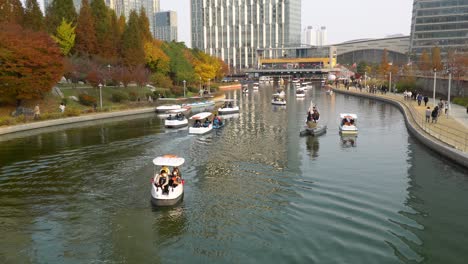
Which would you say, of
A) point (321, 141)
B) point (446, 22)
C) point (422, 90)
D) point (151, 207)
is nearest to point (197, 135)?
point (321, 141)

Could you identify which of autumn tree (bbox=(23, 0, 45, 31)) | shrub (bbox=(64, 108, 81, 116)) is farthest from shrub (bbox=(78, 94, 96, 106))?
autumn tree (bbox=(23, 0, 45, 31))

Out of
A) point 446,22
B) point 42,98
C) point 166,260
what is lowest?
point 166,260

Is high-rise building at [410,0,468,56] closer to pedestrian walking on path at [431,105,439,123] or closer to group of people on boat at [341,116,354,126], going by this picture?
pedestrian walking on path at [431,105,439,123]

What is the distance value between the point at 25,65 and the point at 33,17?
74.6 ft

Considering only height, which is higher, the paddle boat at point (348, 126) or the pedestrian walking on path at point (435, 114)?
the pedestrian walking on path at point (435, 114)

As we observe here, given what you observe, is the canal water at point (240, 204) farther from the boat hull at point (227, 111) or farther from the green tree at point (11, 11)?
the green tree at point (11, 11)

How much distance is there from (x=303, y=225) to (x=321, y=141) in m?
22.3

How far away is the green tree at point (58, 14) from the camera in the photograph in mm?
79875

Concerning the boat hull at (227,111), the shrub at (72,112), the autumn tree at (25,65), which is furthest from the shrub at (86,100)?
the boat hull at (227,111)

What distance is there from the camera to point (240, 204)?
2270cm

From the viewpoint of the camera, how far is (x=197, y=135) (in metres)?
44.8

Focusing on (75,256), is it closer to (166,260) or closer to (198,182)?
(166,260)

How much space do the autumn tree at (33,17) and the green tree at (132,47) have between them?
17445mm

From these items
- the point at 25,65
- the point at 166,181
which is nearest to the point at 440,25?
the point at 25,65
